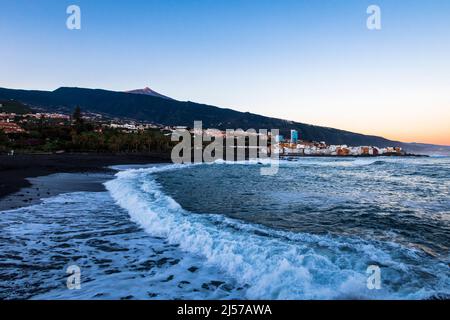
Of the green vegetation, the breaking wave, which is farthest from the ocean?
the green vegetation

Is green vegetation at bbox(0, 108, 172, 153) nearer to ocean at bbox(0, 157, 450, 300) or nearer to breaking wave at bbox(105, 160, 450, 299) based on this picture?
ocean at bbox(0, 157, 450, 300)

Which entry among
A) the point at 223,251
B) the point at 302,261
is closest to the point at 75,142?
the point at 223,251

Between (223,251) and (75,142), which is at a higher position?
(75,142)

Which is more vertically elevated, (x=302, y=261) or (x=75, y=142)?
(x=75, y=142)

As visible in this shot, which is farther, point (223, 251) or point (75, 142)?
point (75, 142)

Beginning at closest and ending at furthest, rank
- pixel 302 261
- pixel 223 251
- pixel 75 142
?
pixel 302 261
pixel 223 251
pixel 75 142

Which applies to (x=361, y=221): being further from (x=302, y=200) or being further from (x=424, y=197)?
(x=424, y=197)

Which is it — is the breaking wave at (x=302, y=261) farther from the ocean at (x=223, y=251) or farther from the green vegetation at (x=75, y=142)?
the green vegetation at (x=75, y=142)

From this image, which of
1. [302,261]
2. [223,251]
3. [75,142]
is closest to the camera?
[302,261]

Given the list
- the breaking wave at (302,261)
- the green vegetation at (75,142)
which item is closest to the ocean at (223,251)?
the breaking wave at (302,261)

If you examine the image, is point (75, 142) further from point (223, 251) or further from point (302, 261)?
point (302, 261)

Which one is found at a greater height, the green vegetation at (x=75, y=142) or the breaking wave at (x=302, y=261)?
the green vegetation at (x=75, y=142)
